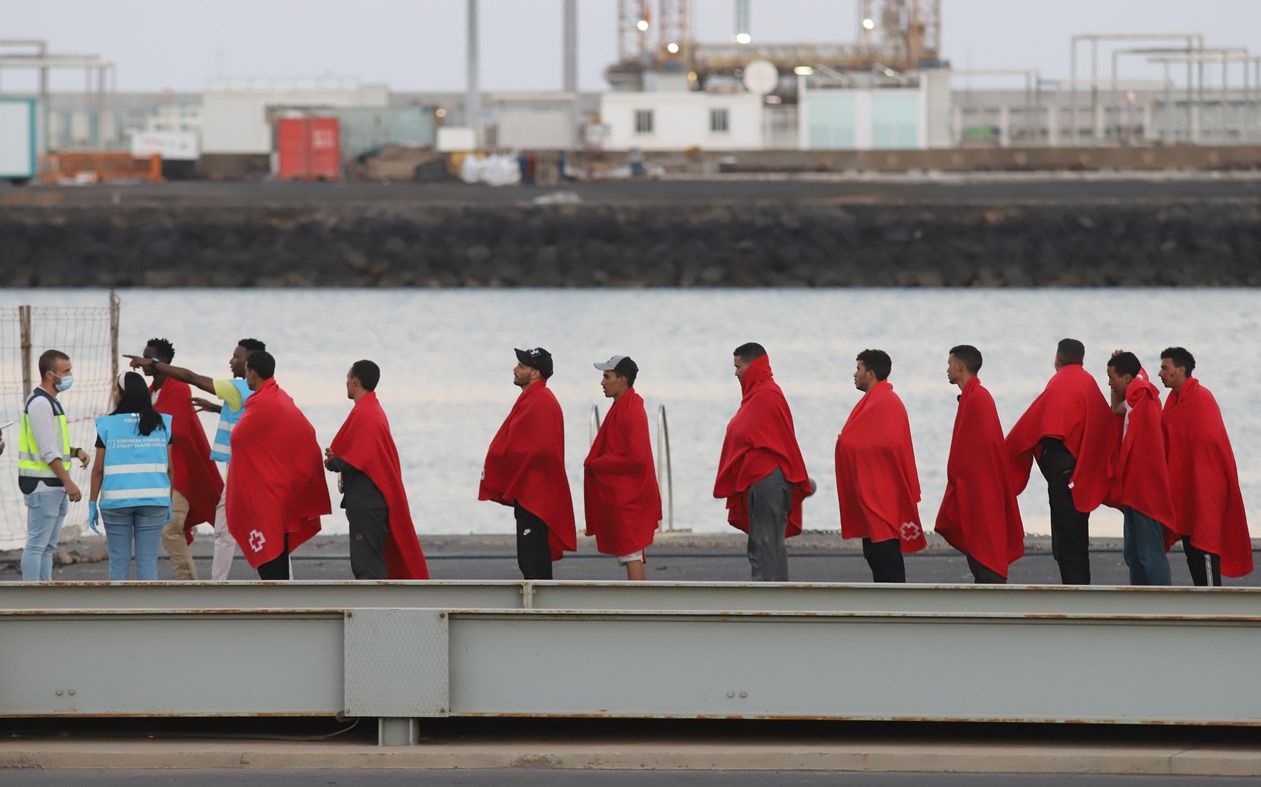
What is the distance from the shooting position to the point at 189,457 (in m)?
11.7

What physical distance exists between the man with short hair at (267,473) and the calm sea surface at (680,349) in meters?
10.4

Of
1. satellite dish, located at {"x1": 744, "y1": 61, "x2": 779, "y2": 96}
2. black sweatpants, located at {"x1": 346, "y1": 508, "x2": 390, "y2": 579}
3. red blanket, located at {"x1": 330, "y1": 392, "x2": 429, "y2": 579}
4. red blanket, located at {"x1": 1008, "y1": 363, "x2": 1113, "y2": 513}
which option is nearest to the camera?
red blanket, located at {"x1": 330, "y1": 392, "x2": 429, "y2": 579}

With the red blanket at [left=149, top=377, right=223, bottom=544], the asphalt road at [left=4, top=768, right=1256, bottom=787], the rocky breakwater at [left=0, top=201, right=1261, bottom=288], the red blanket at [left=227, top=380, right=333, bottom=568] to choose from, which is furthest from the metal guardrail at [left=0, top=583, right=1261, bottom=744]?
the rocky breakwater at [left=0, top=201, right=1261, bottom=288]

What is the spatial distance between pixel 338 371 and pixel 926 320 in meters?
22.0

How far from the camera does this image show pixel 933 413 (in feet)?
126

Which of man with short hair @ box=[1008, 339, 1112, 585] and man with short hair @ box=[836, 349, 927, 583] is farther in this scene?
man with short hair @ box=[1008, 339, 1112, 585]

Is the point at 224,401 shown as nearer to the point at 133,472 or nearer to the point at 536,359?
the point at 133,472

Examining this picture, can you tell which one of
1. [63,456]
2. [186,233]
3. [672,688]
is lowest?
[672,688]

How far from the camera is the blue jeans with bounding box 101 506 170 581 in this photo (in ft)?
36.3

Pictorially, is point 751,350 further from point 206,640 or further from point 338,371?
point 338,371

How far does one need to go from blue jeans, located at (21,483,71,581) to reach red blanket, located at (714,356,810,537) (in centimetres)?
375

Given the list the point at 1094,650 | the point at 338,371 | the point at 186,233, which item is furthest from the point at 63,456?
the point at 186,233

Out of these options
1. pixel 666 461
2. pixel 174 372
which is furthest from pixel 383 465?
pixel 666 461

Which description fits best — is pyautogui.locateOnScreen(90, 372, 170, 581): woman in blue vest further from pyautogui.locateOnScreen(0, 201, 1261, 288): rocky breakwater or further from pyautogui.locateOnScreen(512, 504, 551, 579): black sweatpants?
pyautogui.locateOnScreen(0, 201, 1261, 288): rocky breakwater
